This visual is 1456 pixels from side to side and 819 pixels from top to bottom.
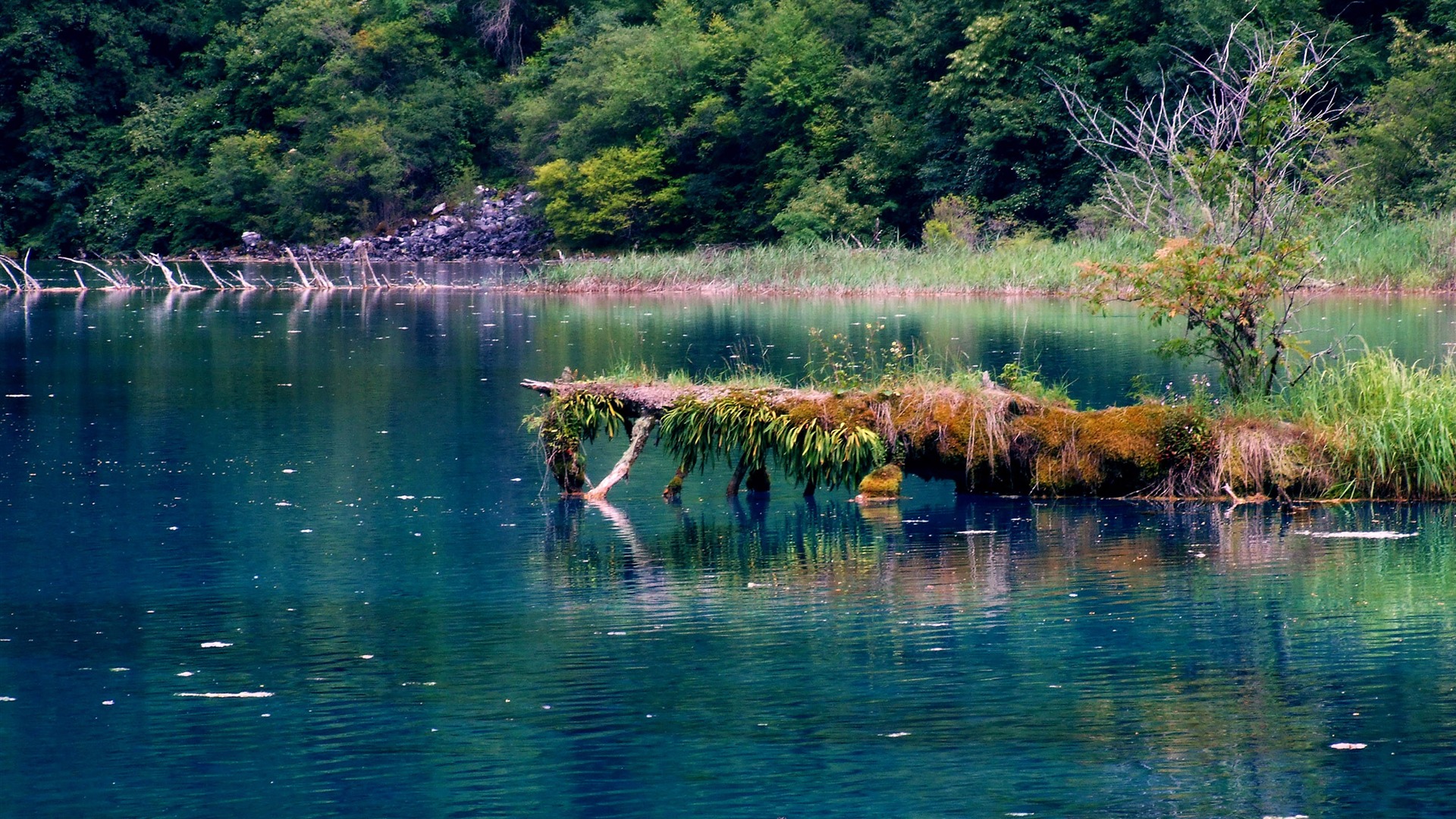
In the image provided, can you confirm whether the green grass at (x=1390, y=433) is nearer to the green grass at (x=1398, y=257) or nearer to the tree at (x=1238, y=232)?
the tree at (x=1238, y=232)

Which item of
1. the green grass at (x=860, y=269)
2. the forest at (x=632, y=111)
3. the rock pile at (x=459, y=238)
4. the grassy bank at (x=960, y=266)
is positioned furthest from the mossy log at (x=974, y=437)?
the rock pile at (x=459, y=238)

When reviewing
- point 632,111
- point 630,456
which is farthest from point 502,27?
point 630,456

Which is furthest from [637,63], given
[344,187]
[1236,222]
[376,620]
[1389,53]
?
[376,620]

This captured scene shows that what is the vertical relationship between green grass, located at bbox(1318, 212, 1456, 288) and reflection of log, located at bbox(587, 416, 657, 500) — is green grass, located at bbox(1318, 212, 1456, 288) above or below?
above

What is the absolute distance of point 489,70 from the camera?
85875mm

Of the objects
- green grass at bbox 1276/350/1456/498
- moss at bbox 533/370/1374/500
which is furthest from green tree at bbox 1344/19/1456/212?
moss at bbox 533/370/1374/500

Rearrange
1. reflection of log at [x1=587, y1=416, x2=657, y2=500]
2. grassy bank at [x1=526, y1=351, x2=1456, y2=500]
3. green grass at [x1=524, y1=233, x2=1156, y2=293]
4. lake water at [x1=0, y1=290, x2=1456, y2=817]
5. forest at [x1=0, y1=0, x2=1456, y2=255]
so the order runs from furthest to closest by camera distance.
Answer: forest at [x1=0, y1=0, x2=1456, y2=255], green grass at [x1=524, y1=233, x2=1156, y2=293], reflection of log at [x1=587, y1=416, x2=657, y2=500], grassy bank at [x1=526, y1=351, x2=1456, y2=500], lake water at [x1=0, y1=290, x2=1456, y2=817]

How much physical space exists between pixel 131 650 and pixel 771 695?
4.34m

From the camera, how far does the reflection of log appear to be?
17.2m

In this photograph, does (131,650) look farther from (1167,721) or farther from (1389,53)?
(1389,53)

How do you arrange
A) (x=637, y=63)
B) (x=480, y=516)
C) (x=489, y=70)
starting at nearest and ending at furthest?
(x=480, y=516) < (x=637, y=63) < (x=489, y=70)

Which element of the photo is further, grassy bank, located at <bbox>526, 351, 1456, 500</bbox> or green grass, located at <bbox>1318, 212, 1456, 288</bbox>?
green grass, located at <bbox>1318, 212, 1456, 288</bbox>

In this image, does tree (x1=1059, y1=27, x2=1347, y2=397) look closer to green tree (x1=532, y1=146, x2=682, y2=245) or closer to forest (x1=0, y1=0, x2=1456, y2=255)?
forest (x1=0, y1=0, x2=1456, y2=255)

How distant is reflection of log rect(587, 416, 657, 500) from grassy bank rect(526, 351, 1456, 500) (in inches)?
1.1
